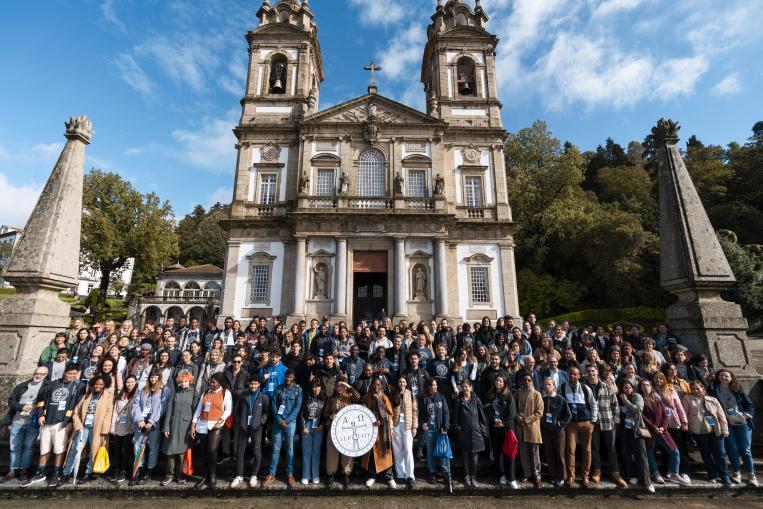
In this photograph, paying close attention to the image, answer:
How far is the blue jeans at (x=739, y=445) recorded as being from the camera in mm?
5379

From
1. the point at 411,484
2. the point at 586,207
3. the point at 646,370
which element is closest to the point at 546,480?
the point at 411,484

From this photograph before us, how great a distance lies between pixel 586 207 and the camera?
103ft

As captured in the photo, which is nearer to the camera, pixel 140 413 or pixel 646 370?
pixel 140 413

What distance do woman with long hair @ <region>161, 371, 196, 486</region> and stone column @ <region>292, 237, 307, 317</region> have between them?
36.6ft

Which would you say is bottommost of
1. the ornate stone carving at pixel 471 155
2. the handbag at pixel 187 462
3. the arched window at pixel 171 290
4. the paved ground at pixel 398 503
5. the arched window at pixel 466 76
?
the paved ground at pixel 398 503

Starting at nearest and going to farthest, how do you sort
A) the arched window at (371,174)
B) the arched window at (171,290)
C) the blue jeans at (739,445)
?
the blue jeans at (739,445) < the arched window at (371,174) < the arched window at (171,290)

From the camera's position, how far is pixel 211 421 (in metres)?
5.40

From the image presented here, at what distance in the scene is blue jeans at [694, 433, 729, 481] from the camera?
5.38 metres

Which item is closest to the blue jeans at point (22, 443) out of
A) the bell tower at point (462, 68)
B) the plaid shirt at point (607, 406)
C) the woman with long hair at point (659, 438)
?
the plaid shirt at point (607, 406)

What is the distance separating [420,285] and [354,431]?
12.3m

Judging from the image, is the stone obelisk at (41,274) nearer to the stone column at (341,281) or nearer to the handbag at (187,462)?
the handbag at (187,462)

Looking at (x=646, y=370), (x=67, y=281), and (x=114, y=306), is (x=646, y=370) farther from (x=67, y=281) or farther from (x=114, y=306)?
(x=114, y=306)

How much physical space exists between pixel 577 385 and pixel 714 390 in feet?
7.16

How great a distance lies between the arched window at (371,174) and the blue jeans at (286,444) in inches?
582
